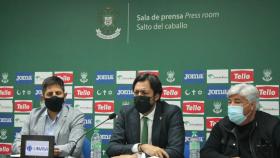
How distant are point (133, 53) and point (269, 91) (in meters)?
Result: 1.61

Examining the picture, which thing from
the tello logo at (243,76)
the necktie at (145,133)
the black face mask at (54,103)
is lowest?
the necktie at (145,133)

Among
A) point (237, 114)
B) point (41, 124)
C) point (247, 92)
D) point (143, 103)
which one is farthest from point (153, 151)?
point (41, 124)

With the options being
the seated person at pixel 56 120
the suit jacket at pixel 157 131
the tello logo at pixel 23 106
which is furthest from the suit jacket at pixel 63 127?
the tello logo at pixel 23 106

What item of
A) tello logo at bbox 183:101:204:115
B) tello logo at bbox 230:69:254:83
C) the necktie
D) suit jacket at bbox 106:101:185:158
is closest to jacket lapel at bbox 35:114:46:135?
suit jacket at bbox 106:101:185:158

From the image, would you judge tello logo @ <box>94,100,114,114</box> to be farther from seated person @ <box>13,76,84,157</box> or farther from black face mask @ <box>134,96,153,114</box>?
black face mask @ <box>134,96,153,114</box>

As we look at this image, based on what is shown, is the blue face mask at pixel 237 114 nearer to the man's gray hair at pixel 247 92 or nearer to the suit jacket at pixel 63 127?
the man's gray hair at pixel 247 92

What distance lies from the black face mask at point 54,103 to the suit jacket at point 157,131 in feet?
1.91

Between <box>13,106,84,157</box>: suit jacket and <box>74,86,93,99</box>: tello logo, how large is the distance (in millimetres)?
996

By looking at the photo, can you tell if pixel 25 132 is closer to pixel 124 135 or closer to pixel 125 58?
pixel 124 135

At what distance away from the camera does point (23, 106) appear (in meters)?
5.09

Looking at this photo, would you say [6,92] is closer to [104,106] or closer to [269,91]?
[104,106]

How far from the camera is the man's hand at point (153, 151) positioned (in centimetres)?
316

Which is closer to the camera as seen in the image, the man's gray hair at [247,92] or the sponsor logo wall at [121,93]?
the man's gray hair at [247,92]

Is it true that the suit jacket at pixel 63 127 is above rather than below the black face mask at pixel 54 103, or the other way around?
below
